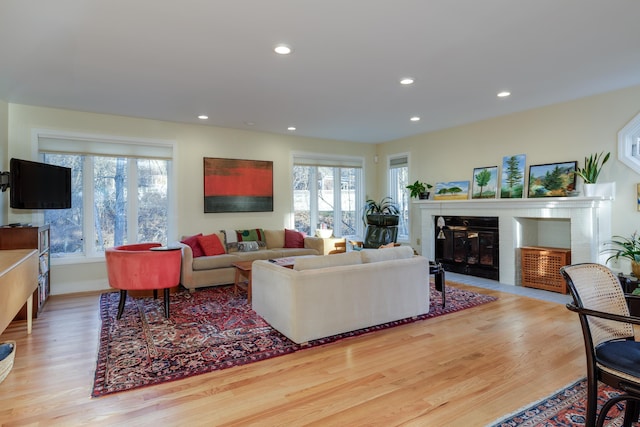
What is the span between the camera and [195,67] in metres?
3.54

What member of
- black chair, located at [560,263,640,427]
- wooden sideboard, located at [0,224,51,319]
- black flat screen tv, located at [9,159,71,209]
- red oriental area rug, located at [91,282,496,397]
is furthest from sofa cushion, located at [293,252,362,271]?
black flat screen tv, located at [9,159,71,209]

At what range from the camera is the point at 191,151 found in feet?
19.9

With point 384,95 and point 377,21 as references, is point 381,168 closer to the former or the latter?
point 384,95

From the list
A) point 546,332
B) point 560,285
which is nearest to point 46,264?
point 546,332

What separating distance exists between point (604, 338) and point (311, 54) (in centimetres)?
300

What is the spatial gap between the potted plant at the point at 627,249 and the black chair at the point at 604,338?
283cm

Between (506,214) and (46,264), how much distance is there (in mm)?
6577

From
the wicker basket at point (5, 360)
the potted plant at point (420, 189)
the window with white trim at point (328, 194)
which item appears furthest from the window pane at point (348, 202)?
the wicker basket at point (5, 360)

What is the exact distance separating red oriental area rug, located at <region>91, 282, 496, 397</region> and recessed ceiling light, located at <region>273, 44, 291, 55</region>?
8.62ft

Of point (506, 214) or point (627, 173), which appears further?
point (506, 214)

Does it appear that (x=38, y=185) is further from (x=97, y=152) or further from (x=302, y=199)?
(x=302, y=199)

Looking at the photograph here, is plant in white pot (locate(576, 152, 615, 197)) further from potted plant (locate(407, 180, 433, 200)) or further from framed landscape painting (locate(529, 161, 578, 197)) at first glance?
potted plant (locate(407, 180, 433, 200))

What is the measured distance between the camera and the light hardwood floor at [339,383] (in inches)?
82.4

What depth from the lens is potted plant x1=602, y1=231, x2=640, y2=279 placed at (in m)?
4.05
